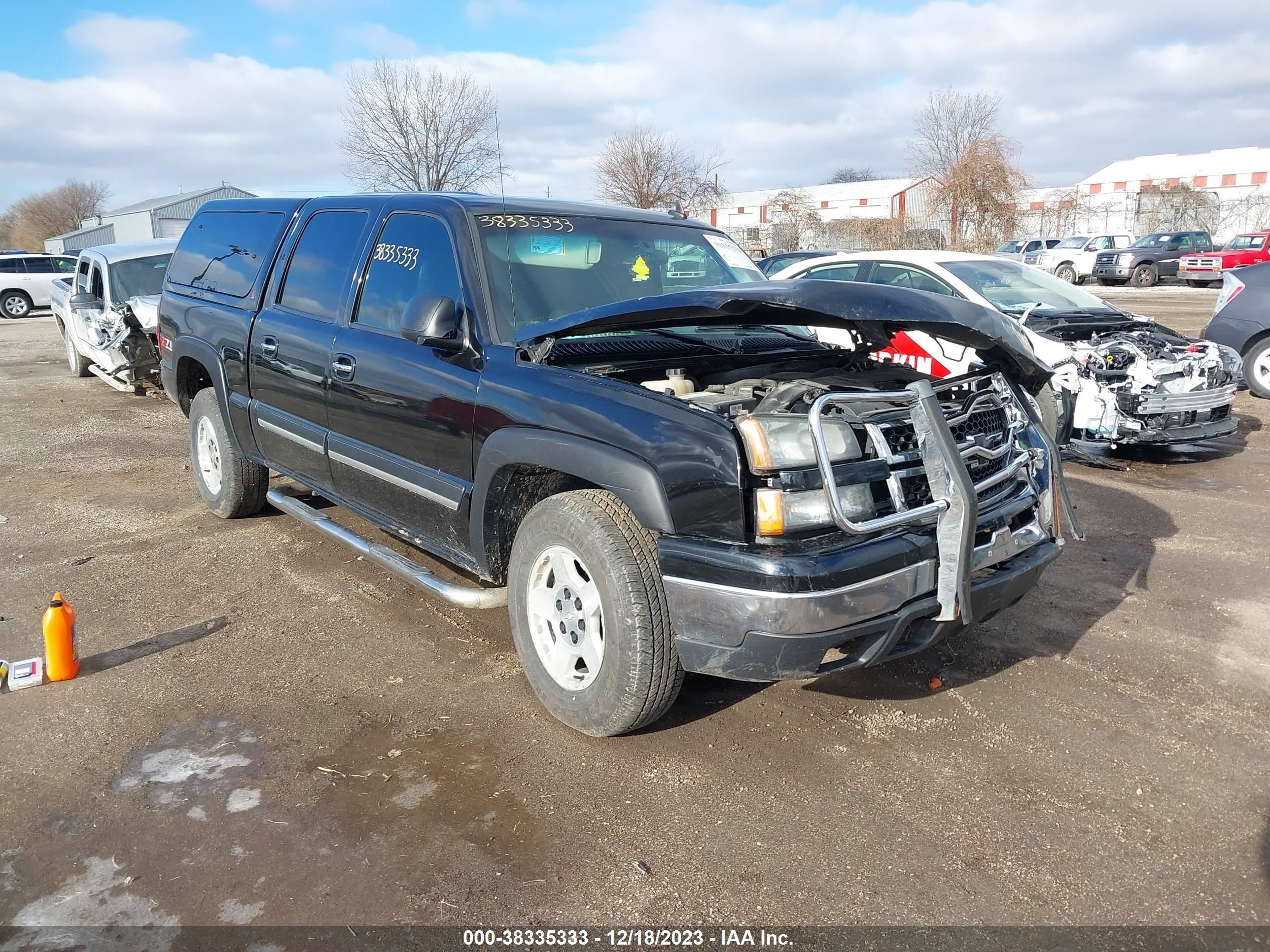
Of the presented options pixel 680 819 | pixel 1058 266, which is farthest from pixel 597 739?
pixel 1058 266

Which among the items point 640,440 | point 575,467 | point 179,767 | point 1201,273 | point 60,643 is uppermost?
point 1201,273

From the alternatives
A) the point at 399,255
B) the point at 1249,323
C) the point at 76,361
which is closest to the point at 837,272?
the point at 1249,323

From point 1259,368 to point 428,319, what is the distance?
10452 millimetres

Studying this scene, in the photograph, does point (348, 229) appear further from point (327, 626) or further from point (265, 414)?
point (327, 626)

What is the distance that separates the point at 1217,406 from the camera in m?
7.63

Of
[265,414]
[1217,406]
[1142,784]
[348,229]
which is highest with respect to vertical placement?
A: [348,229]

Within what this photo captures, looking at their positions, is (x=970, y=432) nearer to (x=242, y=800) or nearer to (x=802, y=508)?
(x=802, y=508)

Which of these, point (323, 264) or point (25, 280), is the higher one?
point (25, 280)

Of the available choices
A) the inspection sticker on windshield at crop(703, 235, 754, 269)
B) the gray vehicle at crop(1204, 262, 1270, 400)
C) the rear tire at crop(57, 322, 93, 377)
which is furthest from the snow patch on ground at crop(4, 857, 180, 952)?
the rear tire at crop(57, 322, 93, 377)

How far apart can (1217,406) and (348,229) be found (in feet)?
22.5

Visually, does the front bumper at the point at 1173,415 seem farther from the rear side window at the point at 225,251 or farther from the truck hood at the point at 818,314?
the rear side window at the point at 225,251

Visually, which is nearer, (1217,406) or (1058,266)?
(1217,406)

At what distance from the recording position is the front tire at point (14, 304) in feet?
87.6

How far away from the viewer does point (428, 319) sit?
348 centimetres
